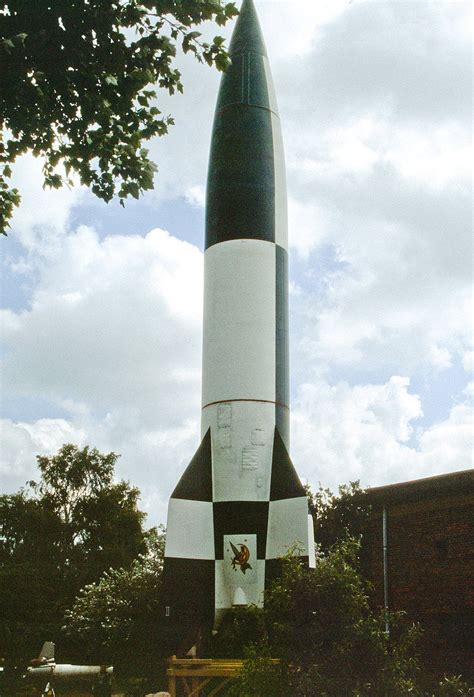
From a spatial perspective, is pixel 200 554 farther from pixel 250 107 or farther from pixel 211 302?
pixel 250 107

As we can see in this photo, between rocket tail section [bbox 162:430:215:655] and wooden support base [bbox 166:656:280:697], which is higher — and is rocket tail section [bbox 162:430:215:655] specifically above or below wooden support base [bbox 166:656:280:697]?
above

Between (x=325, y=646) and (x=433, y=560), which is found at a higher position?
(x=433, y=560)

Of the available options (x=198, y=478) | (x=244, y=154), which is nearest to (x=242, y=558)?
(x=198, y=478)

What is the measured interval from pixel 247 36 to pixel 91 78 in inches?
468

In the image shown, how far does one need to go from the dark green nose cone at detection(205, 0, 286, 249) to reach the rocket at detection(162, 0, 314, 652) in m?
0.03

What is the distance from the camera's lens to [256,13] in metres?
21.8

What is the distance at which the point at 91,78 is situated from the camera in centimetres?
1003

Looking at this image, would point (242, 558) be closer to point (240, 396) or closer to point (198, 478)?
point (198, 478)

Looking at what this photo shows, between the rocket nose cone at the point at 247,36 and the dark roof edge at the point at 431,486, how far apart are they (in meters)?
11.1

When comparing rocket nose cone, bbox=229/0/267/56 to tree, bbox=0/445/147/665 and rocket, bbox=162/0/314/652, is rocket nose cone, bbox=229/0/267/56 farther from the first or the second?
tree, bbox=0/445/147/665

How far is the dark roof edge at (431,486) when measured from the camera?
1675 centimetres

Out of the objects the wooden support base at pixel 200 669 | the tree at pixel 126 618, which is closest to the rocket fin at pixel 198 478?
the wooden support base at pixel 200 669

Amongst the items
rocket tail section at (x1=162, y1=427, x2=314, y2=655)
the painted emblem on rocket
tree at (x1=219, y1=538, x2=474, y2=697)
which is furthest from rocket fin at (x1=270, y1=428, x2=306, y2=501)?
tree at (x1=219, y1=538, x2=474, y2=697)

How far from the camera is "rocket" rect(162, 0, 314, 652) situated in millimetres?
16359
